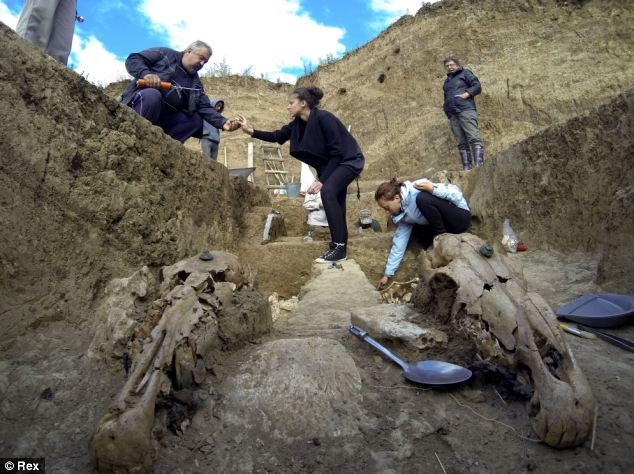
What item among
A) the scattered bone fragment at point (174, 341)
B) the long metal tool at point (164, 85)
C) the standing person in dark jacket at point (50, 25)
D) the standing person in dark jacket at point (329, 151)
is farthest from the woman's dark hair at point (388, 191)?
the standing person in dark jacket at point (50, 25)

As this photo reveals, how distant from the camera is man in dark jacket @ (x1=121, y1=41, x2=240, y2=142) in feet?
12.1

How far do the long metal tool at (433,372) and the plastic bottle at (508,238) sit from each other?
2.98 m

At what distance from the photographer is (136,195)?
2.89 meters

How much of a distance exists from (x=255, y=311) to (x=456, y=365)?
1.01m

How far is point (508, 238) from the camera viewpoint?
4547 mm

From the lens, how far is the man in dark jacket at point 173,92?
12.1 ft

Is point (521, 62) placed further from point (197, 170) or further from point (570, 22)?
point (197, 170)

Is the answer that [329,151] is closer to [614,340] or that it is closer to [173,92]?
[173,92]

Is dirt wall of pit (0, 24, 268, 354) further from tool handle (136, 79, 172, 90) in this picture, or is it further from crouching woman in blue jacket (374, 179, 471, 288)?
crouching woman in blue jacket (374, 179, 471, 288)

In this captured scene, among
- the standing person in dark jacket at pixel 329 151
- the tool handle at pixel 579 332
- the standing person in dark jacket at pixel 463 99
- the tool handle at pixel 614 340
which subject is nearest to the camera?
the tool handle at pixel 614 340

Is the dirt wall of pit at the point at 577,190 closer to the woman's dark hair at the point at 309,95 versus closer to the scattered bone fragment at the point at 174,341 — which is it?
the woman's dark hair at the point at 309,95

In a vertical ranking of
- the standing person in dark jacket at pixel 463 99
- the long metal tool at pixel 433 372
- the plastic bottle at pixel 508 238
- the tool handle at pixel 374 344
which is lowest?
the long metal tool at pixel 433 372

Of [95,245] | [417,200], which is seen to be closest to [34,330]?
[95,245]

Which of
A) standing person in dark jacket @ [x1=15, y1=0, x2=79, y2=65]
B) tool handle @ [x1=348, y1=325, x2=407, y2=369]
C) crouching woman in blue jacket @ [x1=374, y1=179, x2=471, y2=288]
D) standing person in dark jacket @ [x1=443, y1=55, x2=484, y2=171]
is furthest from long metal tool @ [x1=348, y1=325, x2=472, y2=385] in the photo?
standing person in dark jacket @ [x1=443, y1=55, x2=484, y2=171]
